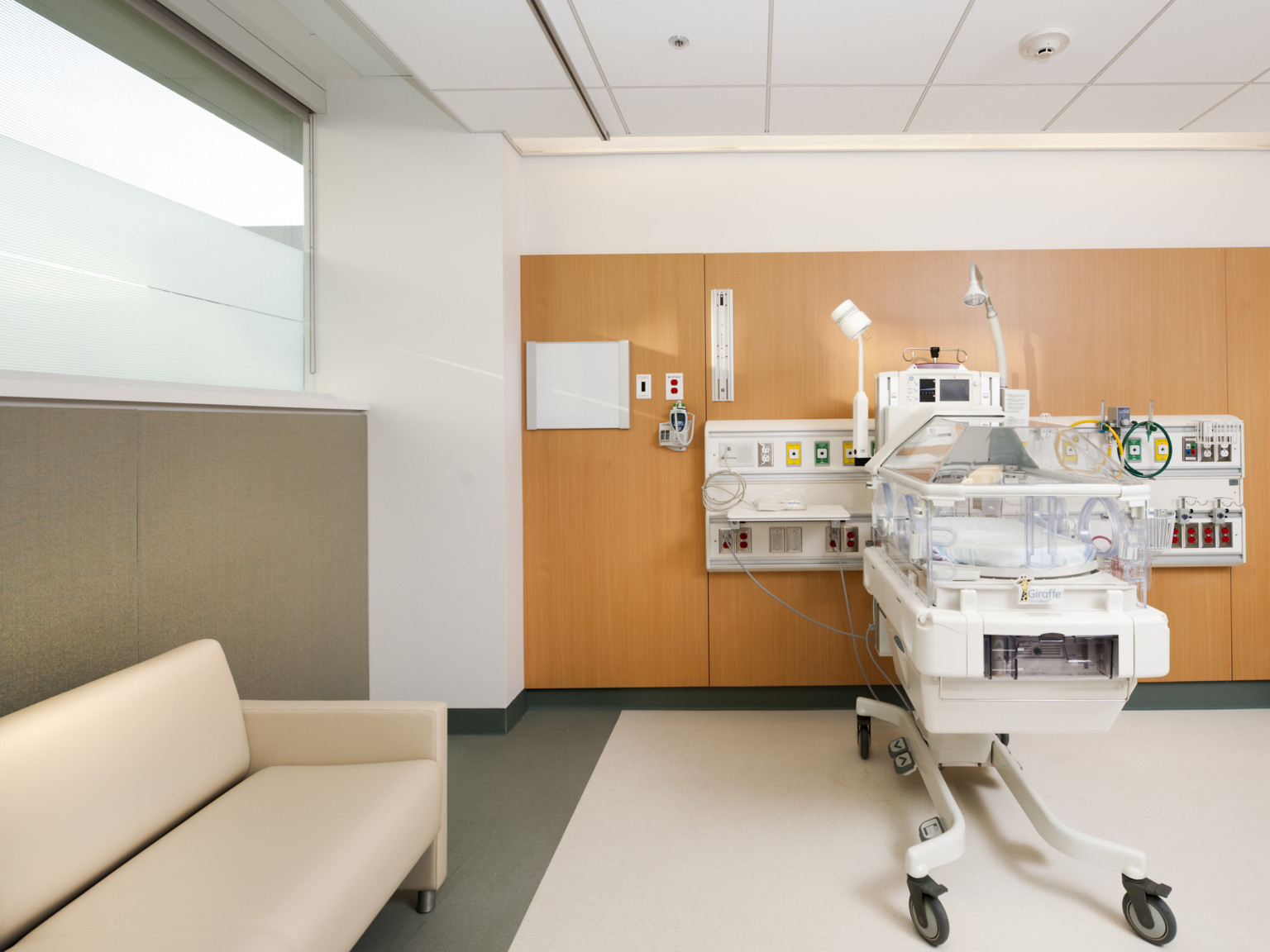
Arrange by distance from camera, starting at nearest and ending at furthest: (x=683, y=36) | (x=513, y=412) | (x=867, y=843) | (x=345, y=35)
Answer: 1. (x=867, y=843)
2. (x=683, y=36)
3. (x=345, y=35)
4. (x=513, y=412)

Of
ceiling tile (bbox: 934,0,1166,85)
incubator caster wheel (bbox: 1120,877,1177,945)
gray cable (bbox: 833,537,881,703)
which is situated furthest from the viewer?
gray cable (bbox: 833,537,881,703)

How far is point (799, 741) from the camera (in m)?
3.00

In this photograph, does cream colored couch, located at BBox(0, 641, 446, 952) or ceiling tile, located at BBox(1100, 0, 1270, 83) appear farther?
ceiling tile, located at BBox(1100, 0, 1270, 83)

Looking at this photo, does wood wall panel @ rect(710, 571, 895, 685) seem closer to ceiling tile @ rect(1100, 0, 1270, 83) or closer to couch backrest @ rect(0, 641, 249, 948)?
couch backrest @ rect(0, 641, 249, 948)

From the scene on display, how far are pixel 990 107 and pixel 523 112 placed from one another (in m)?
1.92

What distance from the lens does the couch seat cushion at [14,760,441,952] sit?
121 cm

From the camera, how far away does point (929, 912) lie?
1.80 meters

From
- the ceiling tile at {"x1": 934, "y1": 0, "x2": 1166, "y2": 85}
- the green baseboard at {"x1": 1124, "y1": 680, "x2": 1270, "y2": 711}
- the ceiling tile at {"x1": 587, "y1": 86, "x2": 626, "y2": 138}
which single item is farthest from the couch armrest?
the green baseboard at {"x1": 1124, "y1": 680, "x2": 1270, "y2": 711}

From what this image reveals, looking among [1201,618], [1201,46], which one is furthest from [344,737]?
[1201,618]

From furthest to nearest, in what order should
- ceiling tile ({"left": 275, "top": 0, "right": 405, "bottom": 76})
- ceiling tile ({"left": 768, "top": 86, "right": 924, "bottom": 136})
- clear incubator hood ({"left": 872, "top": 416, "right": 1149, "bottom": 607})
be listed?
ceiling tile ({"left": 768, "top": 86, "right": 924, "bottom": 136}) < ceiling tile ({"left": 275, "top": 0, "right": 405, "bottom": 76}) < clear incubator hood ({"left": 872, "top": 416, "right": 1149, "bottom": 607})

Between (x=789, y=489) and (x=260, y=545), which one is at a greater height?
(x=789, y=489)

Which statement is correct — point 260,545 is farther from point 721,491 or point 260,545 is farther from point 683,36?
point 683,36

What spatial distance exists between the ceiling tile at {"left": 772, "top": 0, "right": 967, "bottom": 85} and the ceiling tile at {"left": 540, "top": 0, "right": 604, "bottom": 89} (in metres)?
0.65

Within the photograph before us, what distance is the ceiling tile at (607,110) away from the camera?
2736mm
